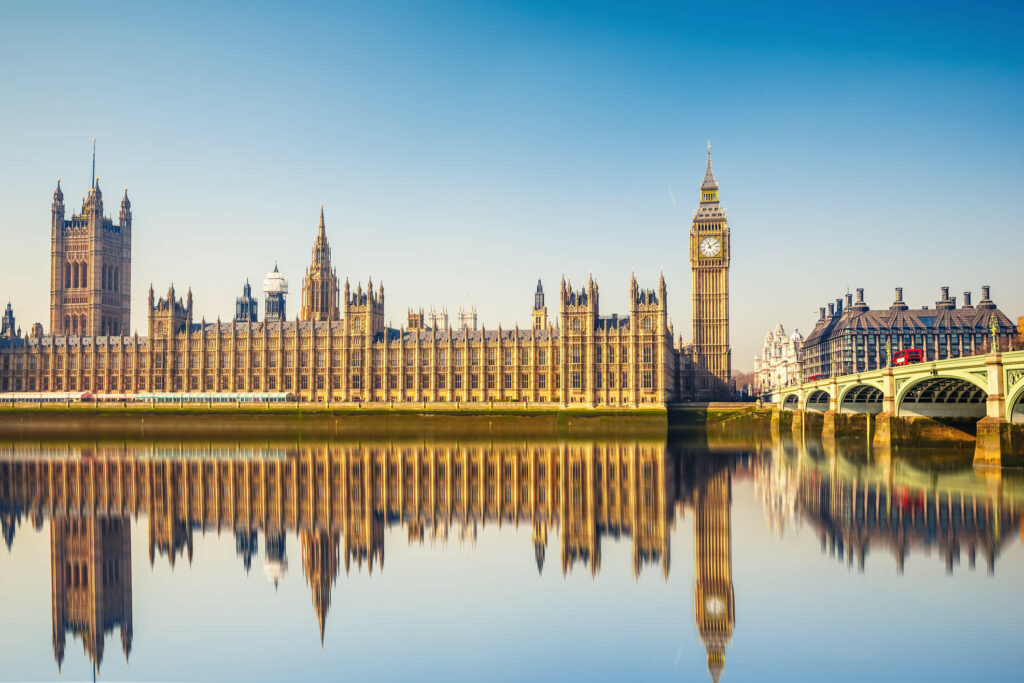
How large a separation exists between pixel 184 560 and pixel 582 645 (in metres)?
14.3

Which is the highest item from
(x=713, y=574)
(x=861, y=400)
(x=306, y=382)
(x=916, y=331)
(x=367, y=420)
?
(x=916, y=331)

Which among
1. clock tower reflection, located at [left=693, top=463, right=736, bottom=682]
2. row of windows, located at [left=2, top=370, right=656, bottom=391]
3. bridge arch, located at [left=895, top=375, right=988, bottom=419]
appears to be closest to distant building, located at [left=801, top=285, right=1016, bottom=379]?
row of windows, located at [left=2, top=370, right=656, bottom=391]

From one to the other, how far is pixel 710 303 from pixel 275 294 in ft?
284

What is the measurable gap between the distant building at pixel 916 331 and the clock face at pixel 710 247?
130 ft

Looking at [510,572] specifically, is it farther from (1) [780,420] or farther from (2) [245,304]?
(2) [245,304]

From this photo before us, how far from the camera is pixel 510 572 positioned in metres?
25.2

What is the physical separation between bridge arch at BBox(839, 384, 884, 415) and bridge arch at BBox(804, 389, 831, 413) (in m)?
10.5

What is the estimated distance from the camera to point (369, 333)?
409ft

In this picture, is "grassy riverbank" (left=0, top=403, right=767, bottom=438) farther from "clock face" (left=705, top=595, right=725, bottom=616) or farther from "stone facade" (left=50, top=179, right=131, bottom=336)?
"clock face" (left=705, top=595, right=725, bottom=616)

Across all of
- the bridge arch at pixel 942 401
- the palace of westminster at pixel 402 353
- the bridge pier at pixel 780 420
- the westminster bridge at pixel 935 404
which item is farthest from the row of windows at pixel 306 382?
the bridge arch at pixel 942 401

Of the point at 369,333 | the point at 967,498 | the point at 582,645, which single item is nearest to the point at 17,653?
the point at 582,645

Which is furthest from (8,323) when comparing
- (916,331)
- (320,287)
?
(916,331)

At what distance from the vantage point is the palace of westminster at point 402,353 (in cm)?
11356

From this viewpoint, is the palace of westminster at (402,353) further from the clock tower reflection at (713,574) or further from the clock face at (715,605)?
the clock face at (715,605)
